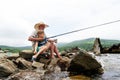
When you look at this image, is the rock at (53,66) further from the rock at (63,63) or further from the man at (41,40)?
the man at (41,40)

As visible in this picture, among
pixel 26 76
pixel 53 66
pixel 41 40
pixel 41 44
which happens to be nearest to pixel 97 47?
pixel 41 44

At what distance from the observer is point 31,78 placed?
1065 centimetres

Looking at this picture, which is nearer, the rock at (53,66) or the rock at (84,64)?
the rock at (84,64)

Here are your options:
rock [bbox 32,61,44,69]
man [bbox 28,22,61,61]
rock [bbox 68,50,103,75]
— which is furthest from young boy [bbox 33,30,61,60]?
rock [bbox 68,50,103,75]

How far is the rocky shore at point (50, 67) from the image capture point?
11.2m

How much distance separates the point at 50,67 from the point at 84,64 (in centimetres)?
226

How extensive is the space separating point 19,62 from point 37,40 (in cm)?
155

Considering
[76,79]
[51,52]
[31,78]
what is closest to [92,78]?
[76,79]

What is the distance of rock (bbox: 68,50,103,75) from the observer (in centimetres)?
1200

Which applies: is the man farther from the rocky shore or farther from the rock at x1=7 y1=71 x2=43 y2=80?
the rock at x1=7 y1=71 x2=43 y2=80

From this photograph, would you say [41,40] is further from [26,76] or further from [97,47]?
[97,47]

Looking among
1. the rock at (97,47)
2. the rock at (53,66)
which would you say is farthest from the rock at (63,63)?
the rock at (97,47)

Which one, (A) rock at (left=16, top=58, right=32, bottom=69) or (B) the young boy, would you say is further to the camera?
(B) the young boy

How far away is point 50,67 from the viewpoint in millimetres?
13734
